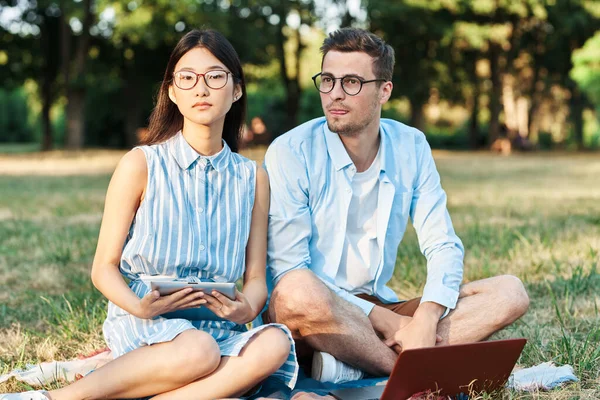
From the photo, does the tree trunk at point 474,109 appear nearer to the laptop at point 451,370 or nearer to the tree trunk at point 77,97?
the tree trunk at point 77,97

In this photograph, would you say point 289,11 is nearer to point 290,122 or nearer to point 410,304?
point 290,122

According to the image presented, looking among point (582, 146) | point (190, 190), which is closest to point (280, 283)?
point (190, 190)

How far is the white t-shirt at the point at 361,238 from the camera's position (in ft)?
12.1

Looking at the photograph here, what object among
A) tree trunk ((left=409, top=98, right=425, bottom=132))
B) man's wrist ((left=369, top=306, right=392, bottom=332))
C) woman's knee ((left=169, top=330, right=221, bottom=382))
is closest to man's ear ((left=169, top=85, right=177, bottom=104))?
woman's knee ((left=169, top=330, right=221, bottom=382))

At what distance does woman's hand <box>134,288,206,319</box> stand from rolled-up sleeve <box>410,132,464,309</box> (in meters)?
1.17

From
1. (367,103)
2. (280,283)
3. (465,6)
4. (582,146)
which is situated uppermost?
(465,6)

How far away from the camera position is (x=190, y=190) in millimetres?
3242

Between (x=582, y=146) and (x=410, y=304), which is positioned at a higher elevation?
(x=410, y=304)

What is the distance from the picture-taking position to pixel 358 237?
3730 millimetres

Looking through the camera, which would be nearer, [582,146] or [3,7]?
[3,7]

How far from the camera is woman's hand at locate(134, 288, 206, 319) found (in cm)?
280

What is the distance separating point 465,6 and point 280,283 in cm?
2743

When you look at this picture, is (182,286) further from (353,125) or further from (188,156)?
(353,125)

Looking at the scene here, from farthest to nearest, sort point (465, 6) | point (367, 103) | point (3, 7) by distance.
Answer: point (465, 6) < point (3, 7) < point (367, 103)
